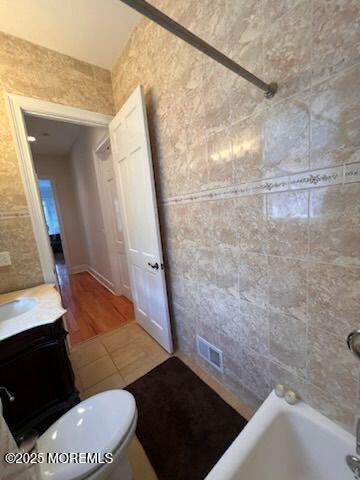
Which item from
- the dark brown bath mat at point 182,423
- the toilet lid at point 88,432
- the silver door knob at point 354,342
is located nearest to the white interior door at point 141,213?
the dark brown bath mat at point 182,423

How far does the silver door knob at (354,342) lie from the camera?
0.75 metres

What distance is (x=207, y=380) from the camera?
1555 mm

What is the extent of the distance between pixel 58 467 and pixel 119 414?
249 millimetres

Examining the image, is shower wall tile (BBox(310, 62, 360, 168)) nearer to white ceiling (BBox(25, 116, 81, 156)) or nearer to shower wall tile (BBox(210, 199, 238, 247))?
shower wall tile (BBox(210, 199, 238, 247))

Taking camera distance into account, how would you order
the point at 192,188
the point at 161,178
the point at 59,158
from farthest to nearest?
1. the point at 59,158
2. the point at 161,178
3. the point at 192,188

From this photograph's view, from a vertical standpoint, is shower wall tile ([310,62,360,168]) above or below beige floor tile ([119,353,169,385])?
above

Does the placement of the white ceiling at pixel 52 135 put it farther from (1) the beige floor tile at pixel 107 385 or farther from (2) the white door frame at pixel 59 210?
(1) the beige floor tile at pixel 107 385

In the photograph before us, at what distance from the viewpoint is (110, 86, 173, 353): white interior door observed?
1565 millimetres

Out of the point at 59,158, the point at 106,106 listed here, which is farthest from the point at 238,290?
the point at 59,158

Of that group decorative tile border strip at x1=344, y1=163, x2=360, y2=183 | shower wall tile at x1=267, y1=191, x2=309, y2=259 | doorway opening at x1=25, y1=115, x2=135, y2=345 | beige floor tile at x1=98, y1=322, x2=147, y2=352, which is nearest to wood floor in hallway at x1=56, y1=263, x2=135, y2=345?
doorway opening at x1=25, y1=115, x2=135, y2=345

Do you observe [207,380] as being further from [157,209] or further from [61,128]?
[61,128]

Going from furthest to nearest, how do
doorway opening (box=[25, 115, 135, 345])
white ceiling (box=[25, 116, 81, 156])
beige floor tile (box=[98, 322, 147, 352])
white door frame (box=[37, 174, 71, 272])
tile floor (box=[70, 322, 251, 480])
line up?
white door frame (box=[37, 174, 71, 272]), white ceiling (box=[25, 116, 81, 156]), doorway opening (box=[25, 115, 135, 345]), beige floor tile (box=[98, 322, 147, 352]), tile floor (box=[70, 322, 251, 480])

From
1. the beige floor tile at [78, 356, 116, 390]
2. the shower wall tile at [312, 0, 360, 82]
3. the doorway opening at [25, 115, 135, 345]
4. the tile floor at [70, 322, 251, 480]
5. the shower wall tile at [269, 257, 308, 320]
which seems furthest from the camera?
the doorway opening at [25, 115, 135, 345]

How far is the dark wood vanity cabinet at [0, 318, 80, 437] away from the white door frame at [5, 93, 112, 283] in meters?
0.74
